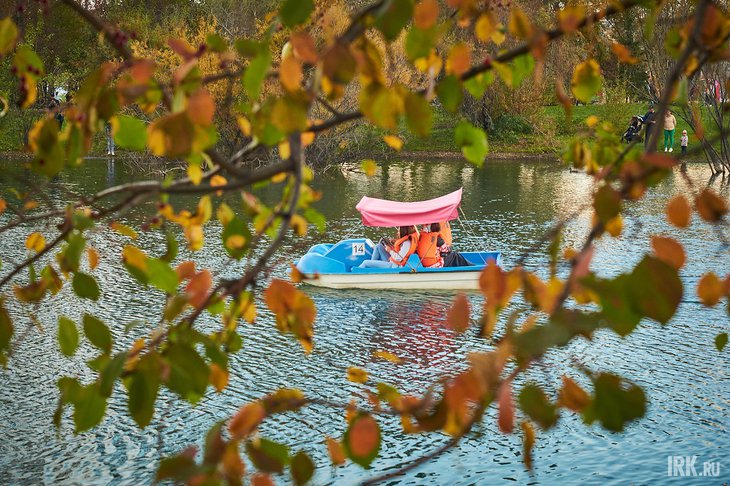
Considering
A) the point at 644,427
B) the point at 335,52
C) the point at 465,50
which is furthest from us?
the point at 644,427

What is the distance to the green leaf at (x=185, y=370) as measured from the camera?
7.43 ft

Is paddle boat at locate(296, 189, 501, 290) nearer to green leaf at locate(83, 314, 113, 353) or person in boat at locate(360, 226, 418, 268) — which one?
person in boat at locate(360, 226, 418, 268)

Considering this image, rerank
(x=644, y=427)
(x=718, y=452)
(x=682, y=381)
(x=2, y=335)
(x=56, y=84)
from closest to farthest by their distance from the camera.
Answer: (x=2, y=335), (x=718, y=452), (x=644, y=427), (x=682, y=381), (x=56, y=84)

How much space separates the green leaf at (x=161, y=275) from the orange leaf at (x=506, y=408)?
111 centimetres

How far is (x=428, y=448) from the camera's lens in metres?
9.61

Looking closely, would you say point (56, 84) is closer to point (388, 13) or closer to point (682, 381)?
point (682, 381)

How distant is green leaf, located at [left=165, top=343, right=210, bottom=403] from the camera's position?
7.43 ft

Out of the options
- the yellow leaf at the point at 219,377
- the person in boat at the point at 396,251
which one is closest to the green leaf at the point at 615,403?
the yellow leaf at the point at 219,377

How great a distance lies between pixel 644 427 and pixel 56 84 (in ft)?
119

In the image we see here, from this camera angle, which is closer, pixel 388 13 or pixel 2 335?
pixel 388 13

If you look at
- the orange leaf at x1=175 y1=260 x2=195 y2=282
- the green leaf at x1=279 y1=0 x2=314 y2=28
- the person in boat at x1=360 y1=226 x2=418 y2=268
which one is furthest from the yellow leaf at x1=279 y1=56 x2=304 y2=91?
the person in boat at x1=360 y1=226 x2=418 y2=268

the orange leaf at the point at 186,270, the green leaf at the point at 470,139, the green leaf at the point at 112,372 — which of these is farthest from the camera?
the orange leaf at the point at 186,270

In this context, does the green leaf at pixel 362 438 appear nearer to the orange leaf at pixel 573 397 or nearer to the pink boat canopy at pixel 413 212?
the orange leaf at pixel 573 397

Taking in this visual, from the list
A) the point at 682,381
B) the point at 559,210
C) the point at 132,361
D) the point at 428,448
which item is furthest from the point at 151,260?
the point at 559,210
